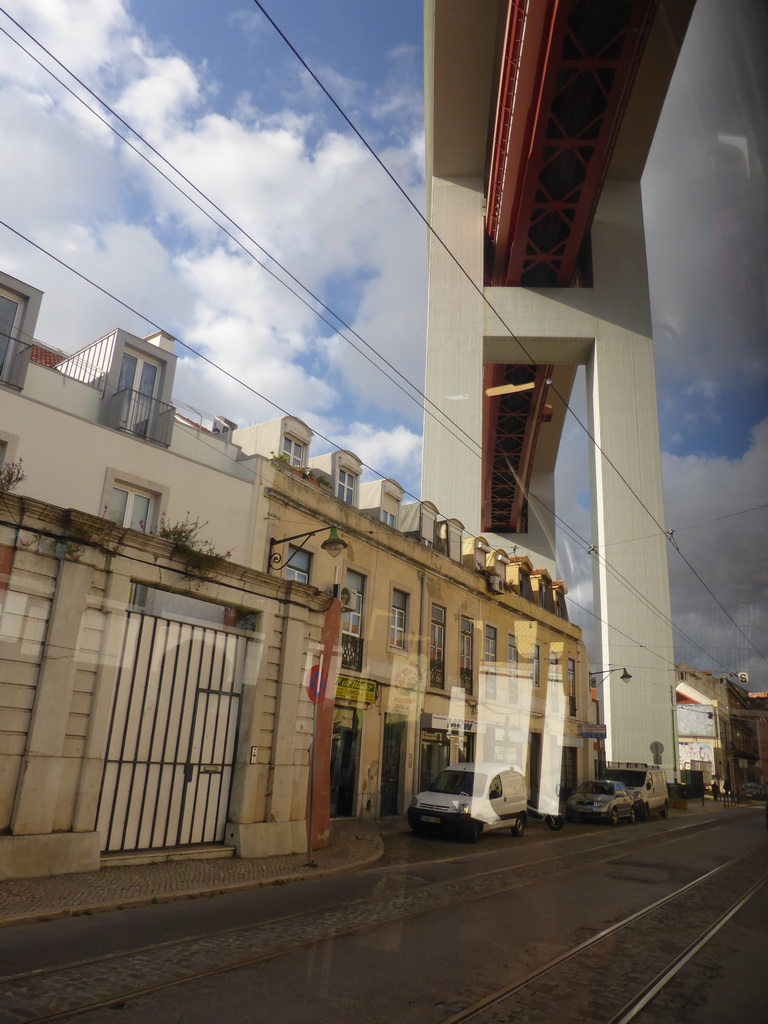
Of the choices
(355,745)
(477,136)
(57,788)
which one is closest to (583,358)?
(477,136)

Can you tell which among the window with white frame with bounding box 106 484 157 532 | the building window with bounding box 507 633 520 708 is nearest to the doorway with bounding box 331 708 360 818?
the window with white frame with bounding box 106 484 157 532

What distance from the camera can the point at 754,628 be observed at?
387 cm

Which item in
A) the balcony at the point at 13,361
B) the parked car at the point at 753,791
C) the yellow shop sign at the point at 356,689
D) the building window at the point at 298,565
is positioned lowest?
the parked car at the point at 753,791

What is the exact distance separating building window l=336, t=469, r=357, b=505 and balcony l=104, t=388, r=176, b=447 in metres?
5.89

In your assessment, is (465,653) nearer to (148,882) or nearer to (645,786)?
(645,786)

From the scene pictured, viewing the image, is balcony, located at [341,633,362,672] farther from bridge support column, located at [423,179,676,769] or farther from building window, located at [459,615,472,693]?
bridge support column, located at [423,179,676,769]

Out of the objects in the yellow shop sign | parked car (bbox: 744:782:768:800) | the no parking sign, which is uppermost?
the yellow shop sign

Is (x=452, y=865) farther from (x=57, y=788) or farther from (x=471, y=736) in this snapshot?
(x=471, y=736)

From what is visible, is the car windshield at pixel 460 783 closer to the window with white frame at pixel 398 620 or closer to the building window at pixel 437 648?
the window with white frame at pixel 398 620

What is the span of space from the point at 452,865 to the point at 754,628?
8967 mm

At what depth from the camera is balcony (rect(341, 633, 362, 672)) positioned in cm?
1752

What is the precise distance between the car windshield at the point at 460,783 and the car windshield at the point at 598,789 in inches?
337

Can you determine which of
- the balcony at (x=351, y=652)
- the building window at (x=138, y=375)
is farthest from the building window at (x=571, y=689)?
the building window at (x=138, y=375)

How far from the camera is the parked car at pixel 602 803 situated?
2177 centimetres
